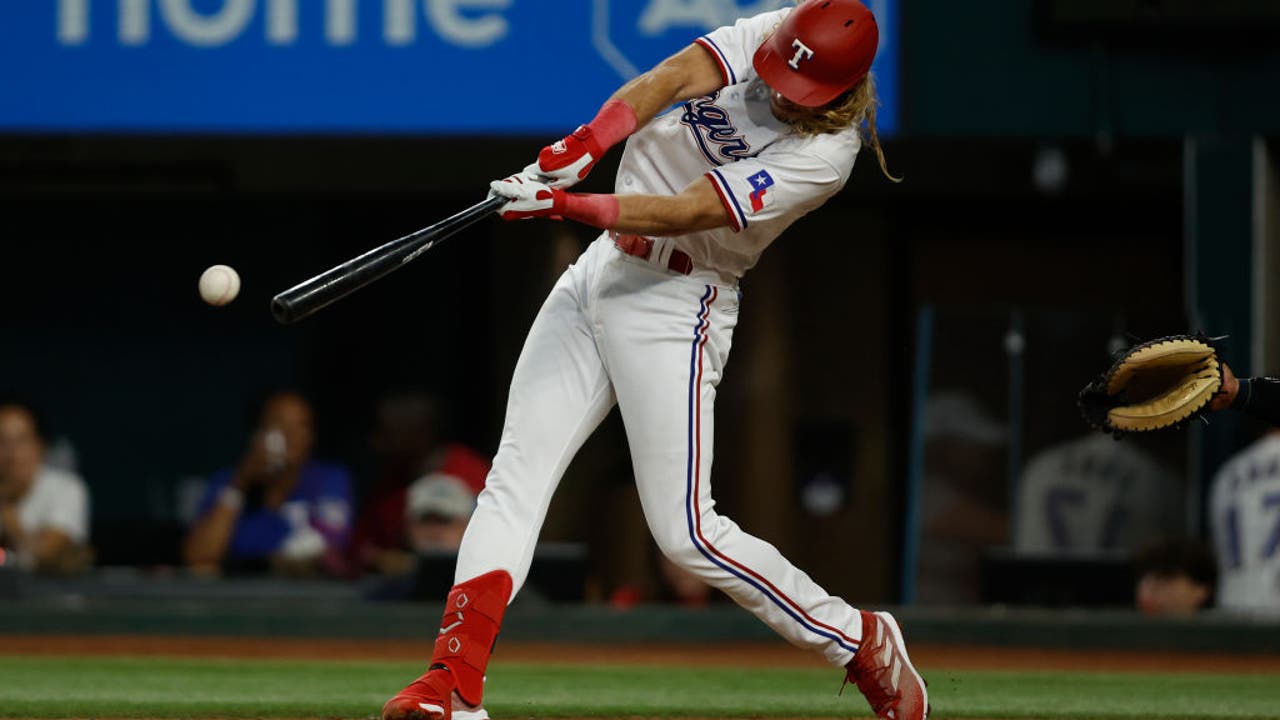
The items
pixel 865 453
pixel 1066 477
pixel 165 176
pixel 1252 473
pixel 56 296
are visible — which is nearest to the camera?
pixel 1252 473

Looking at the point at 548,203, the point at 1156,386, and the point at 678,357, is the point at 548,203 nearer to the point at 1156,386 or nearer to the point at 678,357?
the point at 678,357

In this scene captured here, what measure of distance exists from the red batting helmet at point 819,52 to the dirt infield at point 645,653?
Result: 3.33 metres

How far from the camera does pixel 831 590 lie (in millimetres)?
9953

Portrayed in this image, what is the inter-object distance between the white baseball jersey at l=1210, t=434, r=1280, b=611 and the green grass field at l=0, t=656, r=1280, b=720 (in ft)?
3.42

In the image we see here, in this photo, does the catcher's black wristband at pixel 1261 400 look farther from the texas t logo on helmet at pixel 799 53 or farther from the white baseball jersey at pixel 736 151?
the texas t logo on helmet at pixel 799 53

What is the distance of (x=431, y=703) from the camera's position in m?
3.62

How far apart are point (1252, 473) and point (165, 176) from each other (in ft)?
18.2

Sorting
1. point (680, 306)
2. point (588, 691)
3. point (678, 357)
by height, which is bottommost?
point (588, 691)

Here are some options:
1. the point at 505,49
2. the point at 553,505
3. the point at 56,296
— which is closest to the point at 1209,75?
the point at 505,49

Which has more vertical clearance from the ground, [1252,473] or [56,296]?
[56,296]

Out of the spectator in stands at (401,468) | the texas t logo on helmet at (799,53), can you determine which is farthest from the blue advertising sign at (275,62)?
the texas t logo on helmet at (799,53)

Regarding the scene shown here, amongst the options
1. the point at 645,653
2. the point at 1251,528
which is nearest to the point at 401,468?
the point at 645,653

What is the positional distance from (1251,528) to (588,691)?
3.17 metres

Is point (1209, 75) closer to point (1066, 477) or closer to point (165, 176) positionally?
point (1066, 477)
